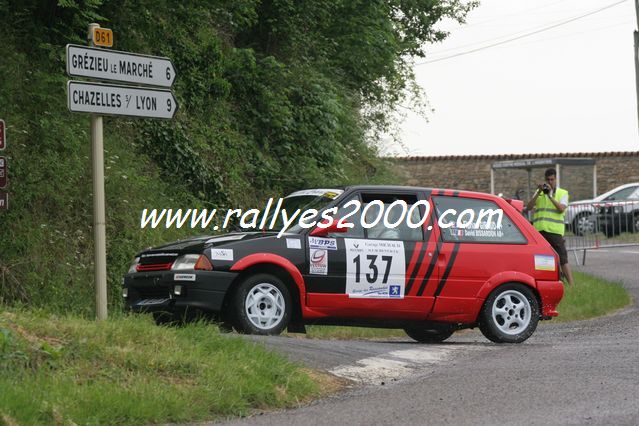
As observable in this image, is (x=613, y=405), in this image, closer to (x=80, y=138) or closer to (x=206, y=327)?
(x=206, y=327)

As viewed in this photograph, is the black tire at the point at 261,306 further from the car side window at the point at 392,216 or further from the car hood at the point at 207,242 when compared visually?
the car side window at the point at 392,216

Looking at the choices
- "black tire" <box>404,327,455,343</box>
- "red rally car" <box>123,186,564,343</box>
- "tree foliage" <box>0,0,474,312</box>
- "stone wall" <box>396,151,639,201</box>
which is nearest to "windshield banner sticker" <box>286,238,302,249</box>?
"red rally car" <box>123,186,564,343</box>

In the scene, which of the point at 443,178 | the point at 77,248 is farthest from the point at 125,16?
the point at 443,178

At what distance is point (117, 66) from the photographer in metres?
10.8

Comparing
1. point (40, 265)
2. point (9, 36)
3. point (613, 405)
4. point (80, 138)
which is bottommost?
point (613, 405)

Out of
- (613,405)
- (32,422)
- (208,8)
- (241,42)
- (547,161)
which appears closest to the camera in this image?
(32,422)

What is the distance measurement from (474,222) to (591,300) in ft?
19.5

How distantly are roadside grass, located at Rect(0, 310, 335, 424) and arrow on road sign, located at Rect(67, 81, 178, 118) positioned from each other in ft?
6.00

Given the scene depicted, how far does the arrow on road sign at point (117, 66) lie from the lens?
10.5 metres

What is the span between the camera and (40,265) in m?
14.7

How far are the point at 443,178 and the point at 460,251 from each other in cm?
3375

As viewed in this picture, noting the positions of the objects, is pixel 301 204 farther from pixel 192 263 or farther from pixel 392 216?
pixel 192 263

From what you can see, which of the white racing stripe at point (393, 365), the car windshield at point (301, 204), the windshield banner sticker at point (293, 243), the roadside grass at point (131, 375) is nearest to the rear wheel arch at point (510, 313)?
the white racing stripe at point (393, 365)

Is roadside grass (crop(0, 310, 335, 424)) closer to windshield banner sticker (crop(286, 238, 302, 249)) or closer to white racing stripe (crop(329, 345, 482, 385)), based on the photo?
white racing stripe (crop(329, 345, 482, 385))
